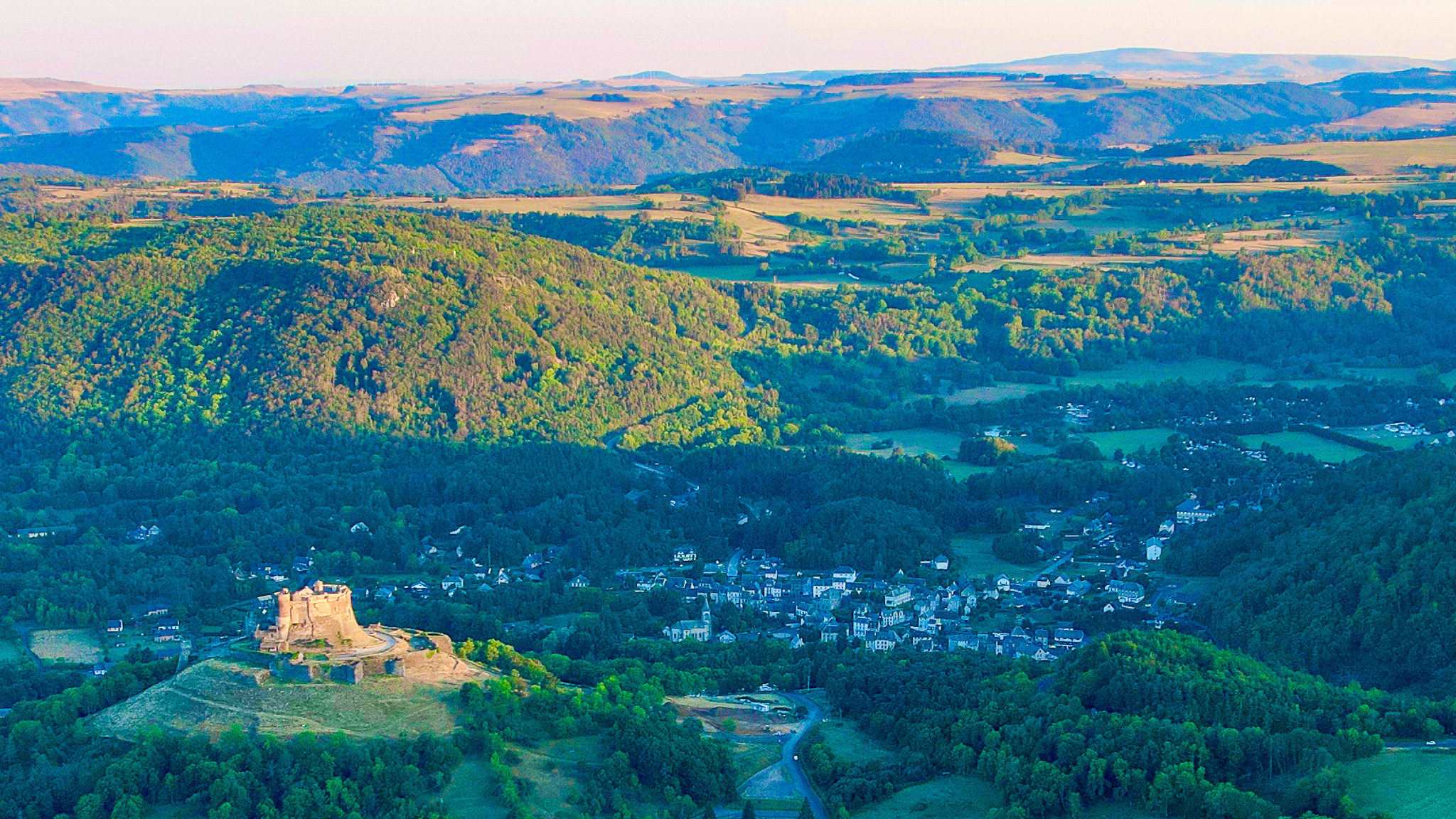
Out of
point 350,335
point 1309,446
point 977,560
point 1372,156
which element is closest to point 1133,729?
point 977,560

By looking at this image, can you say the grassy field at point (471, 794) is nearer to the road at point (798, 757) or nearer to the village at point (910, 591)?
the road at point (798, 757)

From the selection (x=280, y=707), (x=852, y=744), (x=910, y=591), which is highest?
(x=280, y=707)

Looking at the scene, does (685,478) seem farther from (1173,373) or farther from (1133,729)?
(1133,729)

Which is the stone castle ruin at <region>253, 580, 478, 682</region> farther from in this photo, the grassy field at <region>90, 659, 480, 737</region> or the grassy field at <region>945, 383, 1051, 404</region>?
the grassy field at <region>945, 383, 1051, 404</region>

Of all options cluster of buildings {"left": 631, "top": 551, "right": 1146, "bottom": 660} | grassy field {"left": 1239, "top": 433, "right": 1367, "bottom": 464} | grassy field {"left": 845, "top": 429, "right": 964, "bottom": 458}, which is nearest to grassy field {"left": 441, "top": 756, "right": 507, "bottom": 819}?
cluster of buildings {"left": 631, "top": 551, "right": 1146, "bottom": 660}

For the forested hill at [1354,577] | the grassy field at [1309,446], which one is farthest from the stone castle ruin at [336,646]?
the grassy field at [1309,446]
